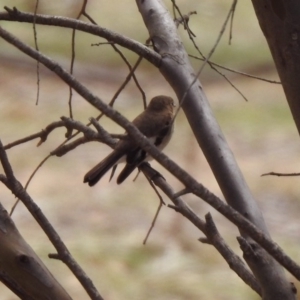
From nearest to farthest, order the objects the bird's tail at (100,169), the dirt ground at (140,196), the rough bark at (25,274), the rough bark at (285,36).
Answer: the rough bark at (285,36), the rough bark at (25,274), the bird's tail at (100,169), the dirt ground at (140,196)

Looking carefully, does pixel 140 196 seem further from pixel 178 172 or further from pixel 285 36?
pixel 178 172

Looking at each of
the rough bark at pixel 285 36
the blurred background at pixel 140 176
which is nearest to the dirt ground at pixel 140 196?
the blurred background at pixel 140 176

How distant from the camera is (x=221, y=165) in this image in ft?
4.17

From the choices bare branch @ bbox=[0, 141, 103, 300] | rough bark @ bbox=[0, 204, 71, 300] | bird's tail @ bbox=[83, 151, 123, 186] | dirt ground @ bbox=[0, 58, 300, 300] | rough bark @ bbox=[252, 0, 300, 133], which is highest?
dirt ground @ bbox=[0, 58, 300, 300]

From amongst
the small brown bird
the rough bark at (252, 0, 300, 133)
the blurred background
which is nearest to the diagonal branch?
the rough bark at (252, 0, 300, 133)

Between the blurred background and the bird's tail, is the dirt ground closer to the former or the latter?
the blurred background

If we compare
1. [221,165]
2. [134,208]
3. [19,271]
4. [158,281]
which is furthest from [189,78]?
[134,208]

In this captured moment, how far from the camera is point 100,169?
6.37ft

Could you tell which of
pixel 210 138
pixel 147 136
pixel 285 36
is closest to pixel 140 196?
pixel 147 136

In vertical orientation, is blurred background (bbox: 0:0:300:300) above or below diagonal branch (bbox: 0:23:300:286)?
above

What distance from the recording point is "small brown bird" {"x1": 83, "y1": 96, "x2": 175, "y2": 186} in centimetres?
193

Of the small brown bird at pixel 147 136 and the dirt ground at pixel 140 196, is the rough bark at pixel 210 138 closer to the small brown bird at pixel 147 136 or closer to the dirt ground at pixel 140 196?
the small brown bird at pixel 147 136

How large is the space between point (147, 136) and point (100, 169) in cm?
36

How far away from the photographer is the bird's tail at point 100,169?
6.31 ft
